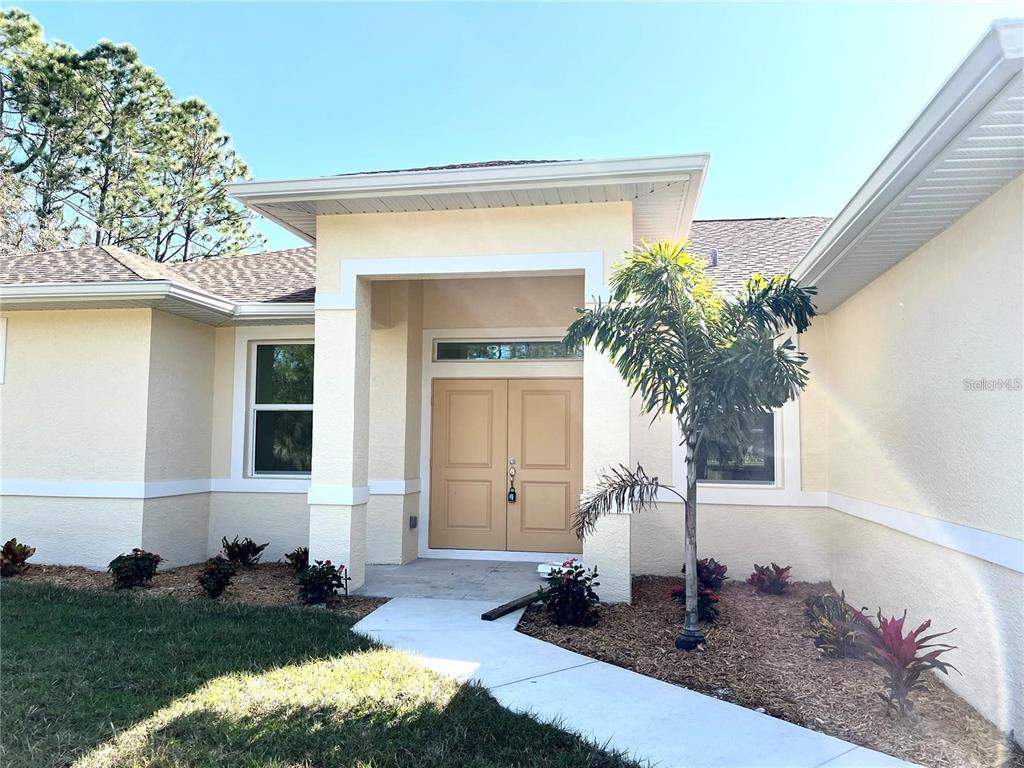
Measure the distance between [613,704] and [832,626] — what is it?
210cm

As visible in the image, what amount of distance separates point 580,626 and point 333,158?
11.9 m

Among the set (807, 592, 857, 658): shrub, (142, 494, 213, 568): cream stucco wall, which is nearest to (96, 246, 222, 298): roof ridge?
(142, 494, 213, 568): cream stucco wall

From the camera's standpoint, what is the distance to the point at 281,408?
29.7 ft

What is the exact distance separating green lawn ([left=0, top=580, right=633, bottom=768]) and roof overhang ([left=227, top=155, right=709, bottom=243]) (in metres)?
4.00

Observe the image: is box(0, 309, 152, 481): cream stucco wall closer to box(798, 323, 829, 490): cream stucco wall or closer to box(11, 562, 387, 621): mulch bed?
box(11, 562, 387, 621): mulch bed

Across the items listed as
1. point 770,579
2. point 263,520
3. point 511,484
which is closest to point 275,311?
point 263,520

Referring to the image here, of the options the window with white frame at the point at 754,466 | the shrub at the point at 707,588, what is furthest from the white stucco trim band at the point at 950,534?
the shrub at the point at 707,588

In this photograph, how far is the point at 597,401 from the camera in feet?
21.0

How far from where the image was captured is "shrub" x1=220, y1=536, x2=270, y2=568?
821cm

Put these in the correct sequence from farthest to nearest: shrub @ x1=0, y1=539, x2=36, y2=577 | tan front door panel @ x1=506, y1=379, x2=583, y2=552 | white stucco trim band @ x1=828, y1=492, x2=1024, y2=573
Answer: tan front door panel @ x1=506, y1=379, x2=583, y2=552, shrub @ x1=0, y1=539, x2=36, y2=577, white stucco trim band @ x1=828, y1=492, x2=1024, y2=573

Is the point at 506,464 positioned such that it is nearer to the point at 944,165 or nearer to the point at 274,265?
the point at 274,265

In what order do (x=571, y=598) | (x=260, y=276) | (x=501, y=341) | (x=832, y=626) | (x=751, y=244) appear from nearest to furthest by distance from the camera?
(x=832, y=626)
(x=571, y=598)
(x=501, y=341)
(x=751, y=244)
(x=260, y=276)

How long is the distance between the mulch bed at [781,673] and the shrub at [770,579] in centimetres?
25

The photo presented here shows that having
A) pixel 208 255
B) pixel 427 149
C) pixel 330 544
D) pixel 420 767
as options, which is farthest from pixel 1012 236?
pixel 208 255
